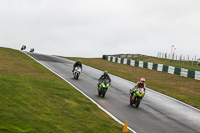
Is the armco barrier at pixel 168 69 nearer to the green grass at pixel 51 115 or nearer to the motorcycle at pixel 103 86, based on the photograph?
the motorcycle at pixel 103 86

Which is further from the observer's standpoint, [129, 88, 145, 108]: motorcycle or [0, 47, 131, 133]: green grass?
[129, 88, 145, 108]: motorcycle

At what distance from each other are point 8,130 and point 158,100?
44.4 feet

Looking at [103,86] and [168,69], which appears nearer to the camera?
[103,86]

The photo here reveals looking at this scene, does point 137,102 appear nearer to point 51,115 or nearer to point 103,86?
point 103,86

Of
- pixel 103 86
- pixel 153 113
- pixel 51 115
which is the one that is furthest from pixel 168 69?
pixel 51 115

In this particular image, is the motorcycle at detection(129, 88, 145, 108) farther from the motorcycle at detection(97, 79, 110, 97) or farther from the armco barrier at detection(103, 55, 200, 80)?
the armco barrier at detection(103, 55, 200, 80)

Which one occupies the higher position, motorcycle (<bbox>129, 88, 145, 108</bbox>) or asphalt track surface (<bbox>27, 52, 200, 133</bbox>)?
motorcycle (<bbox>129, 88, 145, 108</bbox>)

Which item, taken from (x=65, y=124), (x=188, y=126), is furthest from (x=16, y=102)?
(x=188, y=126)

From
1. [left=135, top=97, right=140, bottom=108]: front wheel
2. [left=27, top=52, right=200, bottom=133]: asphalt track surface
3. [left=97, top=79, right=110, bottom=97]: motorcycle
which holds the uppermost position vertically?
[left=97, top=79, right=110, bottom=97]: motorcycle

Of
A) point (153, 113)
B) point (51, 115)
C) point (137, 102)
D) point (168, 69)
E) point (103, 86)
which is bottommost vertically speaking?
point (153, 113)

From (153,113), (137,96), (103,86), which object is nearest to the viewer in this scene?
(153,113)

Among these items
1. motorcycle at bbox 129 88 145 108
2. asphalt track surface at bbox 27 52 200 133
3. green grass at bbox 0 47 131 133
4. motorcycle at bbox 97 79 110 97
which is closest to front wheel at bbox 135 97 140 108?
motorcycle at bbox 129 88 145 108

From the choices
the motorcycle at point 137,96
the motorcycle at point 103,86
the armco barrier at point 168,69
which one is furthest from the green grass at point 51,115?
the armco barrier at point 168,69

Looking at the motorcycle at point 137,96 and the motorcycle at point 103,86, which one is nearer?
the motorcycle at point 137,96
